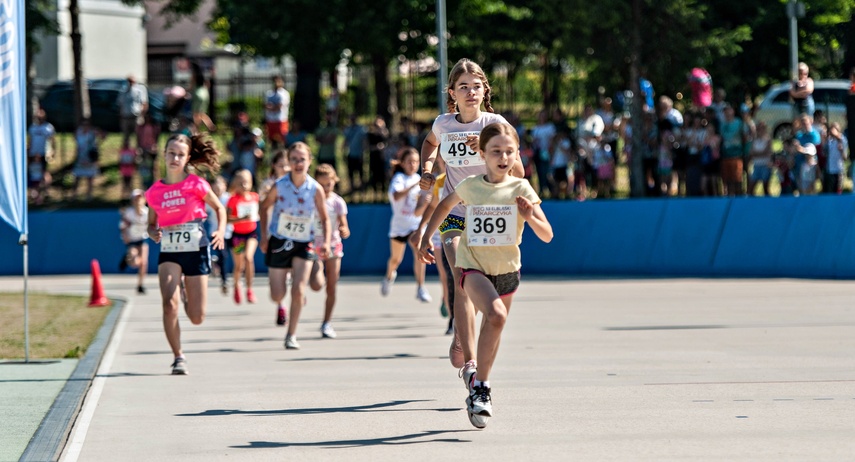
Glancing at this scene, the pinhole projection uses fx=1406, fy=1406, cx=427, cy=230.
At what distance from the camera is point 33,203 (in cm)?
2872

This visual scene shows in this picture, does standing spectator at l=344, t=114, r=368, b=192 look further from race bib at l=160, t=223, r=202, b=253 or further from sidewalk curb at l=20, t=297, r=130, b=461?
race bib at l=160, t=223, r=202, b=253

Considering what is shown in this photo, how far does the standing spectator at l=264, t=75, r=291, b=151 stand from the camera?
27406 millimetres

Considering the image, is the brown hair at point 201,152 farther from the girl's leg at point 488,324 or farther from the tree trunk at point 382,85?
the tree trunk at point 382,85

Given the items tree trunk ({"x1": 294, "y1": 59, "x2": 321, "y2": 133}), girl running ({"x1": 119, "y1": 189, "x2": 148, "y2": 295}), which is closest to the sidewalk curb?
girl running ({"x1": 119, "y1": 189, "x2": 148, "y2": 295})

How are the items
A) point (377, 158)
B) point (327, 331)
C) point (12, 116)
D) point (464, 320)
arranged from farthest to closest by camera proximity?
point (377, 158)
point (327, 331)
point (12, 116)
point (464, 320)

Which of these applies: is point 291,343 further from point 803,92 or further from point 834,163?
point 834,163

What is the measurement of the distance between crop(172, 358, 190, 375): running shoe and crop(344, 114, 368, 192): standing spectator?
52.4 feet

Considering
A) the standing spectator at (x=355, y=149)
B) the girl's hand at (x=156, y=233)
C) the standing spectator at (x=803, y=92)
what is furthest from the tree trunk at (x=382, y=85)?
the girl's hand at (x=156, y=233)

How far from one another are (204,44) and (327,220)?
142ft

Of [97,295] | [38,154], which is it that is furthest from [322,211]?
[38,154]

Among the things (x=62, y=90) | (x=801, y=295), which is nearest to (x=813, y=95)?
(x=801, y=295)

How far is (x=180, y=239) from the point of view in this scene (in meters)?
10.6

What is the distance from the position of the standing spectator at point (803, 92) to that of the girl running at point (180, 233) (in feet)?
37.1

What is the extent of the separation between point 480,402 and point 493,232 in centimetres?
95
